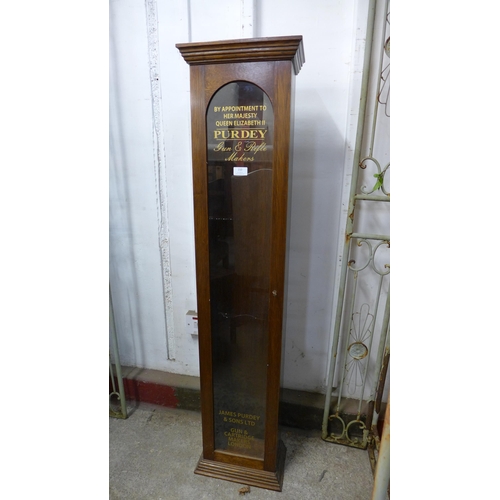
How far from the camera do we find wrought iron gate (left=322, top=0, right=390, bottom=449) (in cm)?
117

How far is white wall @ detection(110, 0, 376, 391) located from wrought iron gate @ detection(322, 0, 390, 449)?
0.23ft

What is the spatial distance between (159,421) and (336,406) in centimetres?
92

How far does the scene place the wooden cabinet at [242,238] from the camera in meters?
0.96

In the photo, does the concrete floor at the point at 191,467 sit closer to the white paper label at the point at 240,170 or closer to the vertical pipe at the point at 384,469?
the vertical pipe at the point at 384,469

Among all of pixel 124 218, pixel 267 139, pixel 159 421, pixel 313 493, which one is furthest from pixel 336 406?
pixel 124 218

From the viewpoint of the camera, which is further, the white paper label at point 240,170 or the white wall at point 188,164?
the white wall at point 188,164

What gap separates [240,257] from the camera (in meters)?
1.16

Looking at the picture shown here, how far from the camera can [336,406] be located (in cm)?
147

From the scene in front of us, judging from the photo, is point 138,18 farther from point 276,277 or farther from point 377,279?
point 377,279

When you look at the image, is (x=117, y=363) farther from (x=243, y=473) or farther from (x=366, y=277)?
(x=366, y=277)

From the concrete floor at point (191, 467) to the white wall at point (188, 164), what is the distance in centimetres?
27

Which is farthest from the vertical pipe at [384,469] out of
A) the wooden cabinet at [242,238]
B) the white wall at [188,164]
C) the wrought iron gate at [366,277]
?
the white wall at [188,164]

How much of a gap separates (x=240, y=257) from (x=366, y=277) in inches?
24.3

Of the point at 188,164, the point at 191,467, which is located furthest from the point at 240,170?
the point at 191,467
